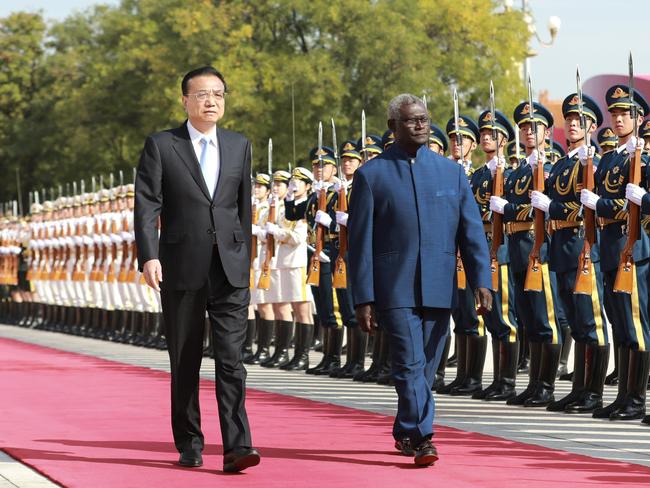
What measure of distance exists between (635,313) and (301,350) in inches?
246

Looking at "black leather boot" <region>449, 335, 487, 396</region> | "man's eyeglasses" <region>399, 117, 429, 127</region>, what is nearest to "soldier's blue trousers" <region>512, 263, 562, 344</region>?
"black leather boot" <region>449, 335, 487, 396</region>

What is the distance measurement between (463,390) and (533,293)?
1259mm

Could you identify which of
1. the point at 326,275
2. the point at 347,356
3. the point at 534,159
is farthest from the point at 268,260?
the point at 534,159

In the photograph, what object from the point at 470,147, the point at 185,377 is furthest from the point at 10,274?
the point at 185,377

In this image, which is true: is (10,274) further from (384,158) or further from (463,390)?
(384,158)

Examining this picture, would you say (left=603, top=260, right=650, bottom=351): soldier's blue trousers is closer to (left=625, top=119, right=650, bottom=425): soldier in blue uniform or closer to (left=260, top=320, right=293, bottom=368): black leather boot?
(left=625, top=119, right=650, bottom=425): soldier in blue uniform

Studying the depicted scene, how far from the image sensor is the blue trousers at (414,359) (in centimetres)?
809

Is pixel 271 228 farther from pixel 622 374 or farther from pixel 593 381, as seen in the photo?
pixel 622 374

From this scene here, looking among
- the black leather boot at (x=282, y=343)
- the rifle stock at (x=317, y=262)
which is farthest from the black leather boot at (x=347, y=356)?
the black leather boot at (x=282, y=343)

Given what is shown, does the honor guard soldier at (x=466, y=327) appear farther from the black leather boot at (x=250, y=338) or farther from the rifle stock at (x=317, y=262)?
the black leather boot at (x=250, y=338)

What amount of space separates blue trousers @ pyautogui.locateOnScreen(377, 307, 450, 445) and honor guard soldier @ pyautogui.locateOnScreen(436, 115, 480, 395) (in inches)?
167

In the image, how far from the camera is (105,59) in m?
53.2

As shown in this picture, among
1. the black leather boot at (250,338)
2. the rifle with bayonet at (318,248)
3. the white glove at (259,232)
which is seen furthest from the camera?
the black leather boot at (250,338)

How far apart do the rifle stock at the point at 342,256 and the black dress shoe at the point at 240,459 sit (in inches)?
257
